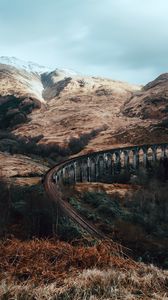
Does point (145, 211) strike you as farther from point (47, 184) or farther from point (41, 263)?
point (41, 263)

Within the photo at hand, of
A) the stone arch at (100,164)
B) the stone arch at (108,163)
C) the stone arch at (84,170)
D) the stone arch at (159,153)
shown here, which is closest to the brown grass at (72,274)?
the stone arch at (84,170)

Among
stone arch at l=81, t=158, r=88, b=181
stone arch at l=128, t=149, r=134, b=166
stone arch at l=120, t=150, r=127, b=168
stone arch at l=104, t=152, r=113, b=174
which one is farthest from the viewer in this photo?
stone arch at l=128, t=149, r=134, b=166

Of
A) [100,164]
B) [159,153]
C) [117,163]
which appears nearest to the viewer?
[100,164]

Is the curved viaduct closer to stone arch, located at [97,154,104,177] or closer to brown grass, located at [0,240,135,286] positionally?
stone arch, located at [97,154,104,177]

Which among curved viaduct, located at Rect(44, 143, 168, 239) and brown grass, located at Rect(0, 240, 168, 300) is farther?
curved viaduct, located at Rect(44, 143, 168, 239)

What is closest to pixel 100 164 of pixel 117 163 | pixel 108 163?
pixel 108 163

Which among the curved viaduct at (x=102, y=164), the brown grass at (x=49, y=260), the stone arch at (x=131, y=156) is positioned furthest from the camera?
the stone arch at (x=131, y=156)

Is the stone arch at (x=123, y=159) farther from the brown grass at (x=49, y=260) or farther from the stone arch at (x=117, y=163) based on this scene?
the brown grass at (x=49, y=260)

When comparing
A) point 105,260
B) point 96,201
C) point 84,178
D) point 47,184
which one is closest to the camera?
point 105,260

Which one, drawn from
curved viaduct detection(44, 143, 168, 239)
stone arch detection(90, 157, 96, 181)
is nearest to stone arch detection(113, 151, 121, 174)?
curved viaduct detection(44, 143, 168, 239)

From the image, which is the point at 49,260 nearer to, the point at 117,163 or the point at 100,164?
the point at 100,164

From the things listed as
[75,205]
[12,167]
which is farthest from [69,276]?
[12,167]
